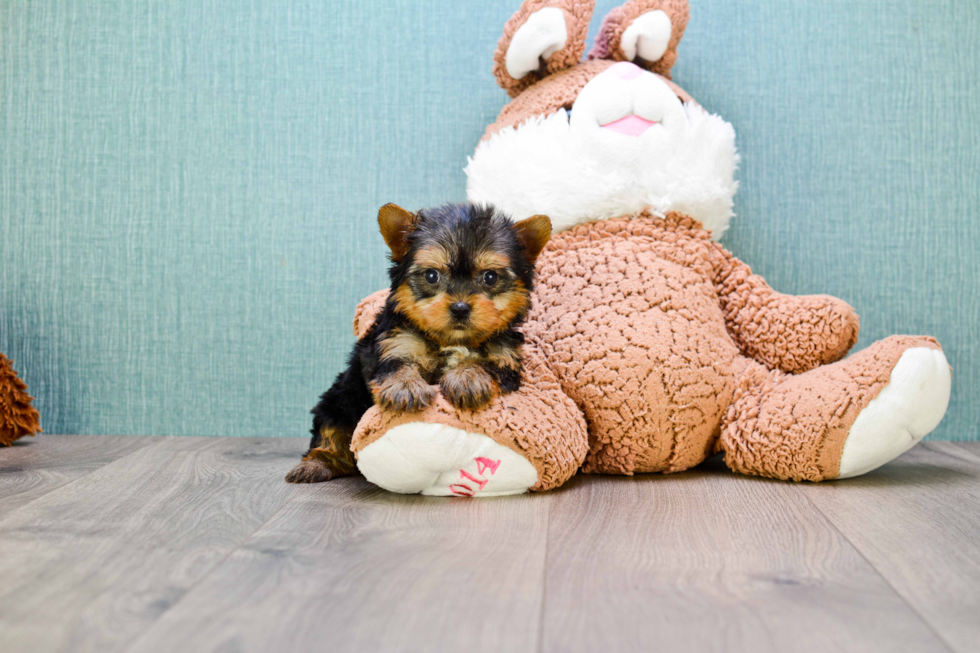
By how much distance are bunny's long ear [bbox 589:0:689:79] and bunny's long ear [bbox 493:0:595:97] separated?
101mm

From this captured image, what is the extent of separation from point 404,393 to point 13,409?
1.53 metres

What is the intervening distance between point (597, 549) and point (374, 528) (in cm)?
42

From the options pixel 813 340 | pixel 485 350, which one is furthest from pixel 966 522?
pixel 485 350

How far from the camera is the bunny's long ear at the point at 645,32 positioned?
77.2 inches

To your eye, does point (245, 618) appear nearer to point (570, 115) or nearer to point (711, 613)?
point (711, 613)

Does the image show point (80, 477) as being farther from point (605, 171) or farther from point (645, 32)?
point (645, 32)

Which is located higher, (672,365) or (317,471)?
(672,365)

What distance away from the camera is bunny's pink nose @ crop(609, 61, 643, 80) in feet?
6.21

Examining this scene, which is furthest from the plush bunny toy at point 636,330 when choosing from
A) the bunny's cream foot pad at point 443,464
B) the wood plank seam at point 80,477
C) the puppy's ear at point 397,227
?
the wood plank seam at point 80,477

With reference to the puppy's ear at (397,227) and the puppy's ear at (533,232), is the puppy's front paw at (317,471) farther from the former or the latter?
the puppy's ear at (533,232)

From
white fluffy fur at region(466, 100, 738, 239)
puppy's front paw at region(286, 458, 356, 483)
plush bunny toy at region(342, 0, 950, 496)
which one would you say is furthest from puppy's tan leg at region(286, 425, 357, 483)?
white fluffy fur at region(466, 100, 738, 239)

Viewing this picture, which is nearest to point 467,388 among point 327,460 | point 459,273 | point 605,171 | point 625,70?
point 459,273

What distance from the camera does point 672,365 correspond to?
171cm

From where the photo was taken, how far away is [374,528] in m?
1.35
